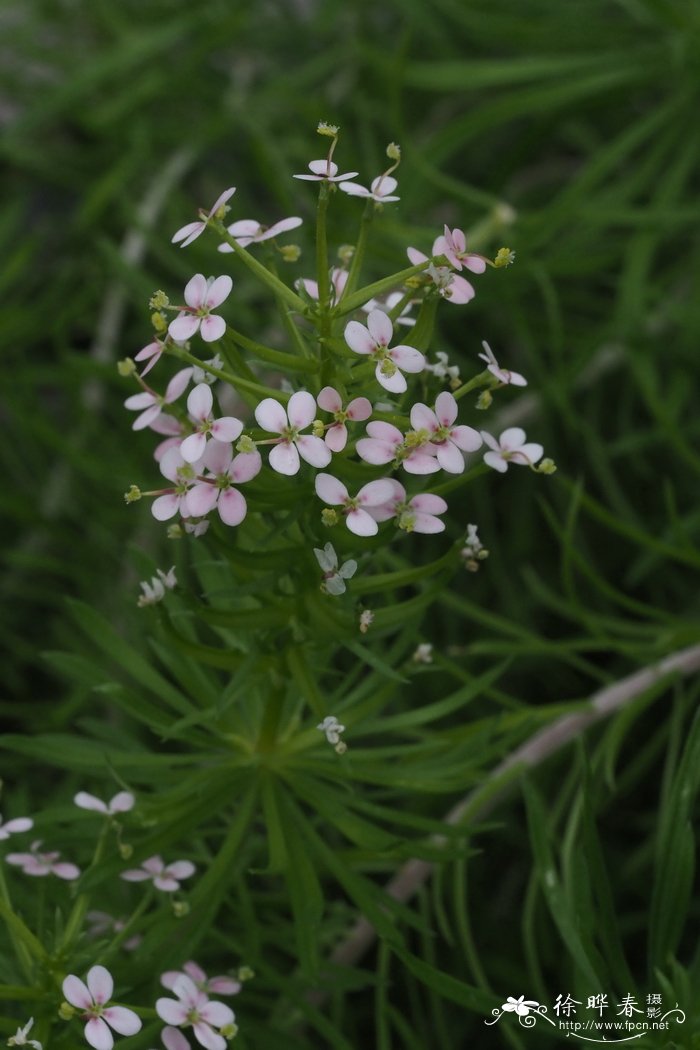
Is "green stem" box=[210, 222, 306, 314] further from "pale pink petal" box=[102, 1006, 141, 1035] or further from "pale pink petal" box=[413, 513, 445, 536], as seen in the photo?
"pale pink petal" box=[102, 1006, 141, 1035]

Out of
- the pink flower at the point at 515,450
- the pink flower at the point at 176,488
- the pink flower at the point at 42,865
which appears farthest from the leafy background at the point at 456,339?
the pink flower at the point at 176,488

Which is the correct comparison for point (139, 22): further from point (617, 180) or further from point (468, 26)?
point (617, 180)

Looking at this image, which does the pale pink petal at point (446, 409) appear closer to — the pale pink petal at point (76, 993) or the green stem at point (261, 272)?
the green stem at point (261, 272)

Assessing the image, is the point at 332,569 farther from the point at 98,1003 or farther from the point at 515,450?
the point at 98,1003

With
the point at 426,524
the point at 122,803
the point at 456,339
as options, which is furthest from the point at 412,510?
the point at 456,339

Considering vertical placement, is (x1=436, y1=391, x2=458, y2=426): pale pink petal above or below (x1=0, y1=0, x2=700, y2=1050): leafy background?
below

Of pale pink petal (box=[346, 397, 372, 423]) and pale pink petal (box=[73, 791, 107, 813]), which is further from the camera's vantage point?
pale pink petal (box=[73, 791, 107, 813])

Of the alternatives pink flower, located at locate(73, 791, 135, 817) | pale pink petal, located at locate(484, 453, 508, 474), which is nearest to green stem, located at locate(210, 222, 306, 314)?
pale pink petal, located at locate(484, 453, 508, 474)
